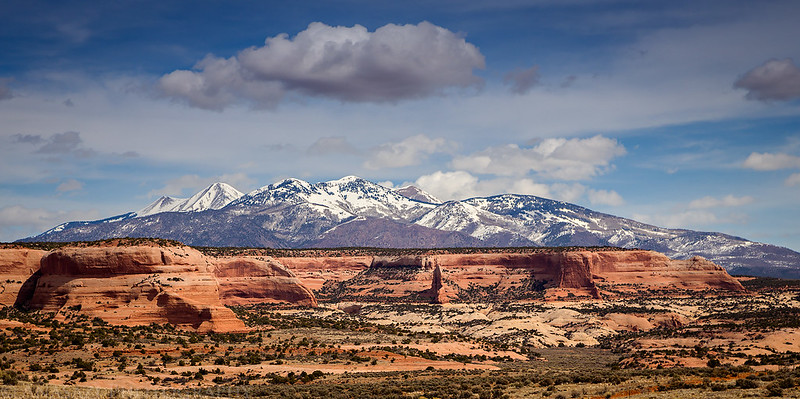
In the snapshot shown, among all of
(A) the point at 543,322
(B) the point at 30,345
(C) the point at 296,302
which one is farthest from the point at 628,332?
(B) the point at 30,345

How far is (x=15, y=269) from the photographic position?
7350 centimetres

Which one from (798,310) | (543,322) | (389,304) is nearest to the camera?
(798,310)

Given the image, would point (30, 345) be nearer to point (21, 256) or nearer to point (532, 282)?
point (21, 256)

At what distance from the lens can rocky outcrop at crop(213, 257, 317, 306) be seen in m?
106

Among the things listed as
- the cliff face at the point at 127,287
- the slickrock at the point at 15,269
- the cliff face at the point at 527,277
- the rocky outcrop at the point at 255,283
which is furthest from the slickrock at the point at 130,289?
the cliff face at the point at 527,277

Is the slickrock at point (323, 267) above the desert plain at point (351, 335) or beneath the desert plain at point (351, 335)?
above

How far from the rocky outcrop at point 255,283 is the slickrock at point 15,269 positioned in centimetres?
3255

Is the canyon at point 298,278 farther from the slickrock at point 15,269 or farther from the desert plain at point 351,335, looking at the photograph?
the desert plain at point 351,335

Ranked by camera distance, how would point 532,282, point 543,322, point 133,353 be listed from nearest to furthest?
point 133,353 < point 543,322 < point 532,282

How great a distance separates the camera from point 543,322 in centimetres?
10125

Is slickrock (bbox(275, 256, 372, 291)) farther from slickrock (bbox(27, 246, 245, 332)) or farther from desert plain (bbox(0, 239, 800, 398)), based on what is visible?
slickrock (bbox(27, 246, 245, 332))

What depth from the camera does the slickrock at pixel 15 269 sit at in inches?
2766

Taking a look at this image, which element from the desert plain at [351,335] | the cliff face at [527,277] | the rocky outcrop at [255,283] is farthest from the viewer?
the cliff face at [527,277]

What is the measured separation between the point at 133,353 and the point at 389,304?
230 ft
